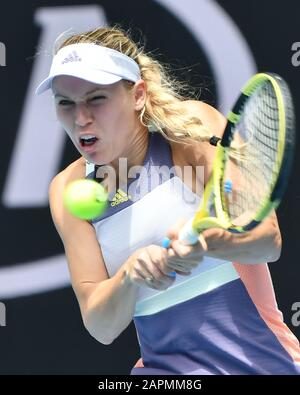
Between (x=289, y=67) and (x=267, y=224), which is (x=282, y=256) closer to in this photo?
(x=289, y=67)

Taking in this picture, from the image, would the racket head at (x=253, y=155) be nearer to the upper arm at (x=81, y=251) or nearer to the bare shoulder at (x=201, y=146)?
the bare shoulder at (x=201, y=146)

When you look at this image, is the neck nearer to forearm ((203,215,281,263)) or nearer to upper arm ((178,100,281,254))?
upper arm ((178,100,281,254))

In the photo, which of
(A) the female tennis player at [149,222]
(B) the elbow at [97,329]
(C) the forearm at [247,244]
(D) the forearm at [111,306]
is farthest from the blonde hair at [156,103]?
(B) the elbow at [97,329]

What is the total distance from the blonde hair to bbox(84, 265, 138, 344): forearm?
39 cm

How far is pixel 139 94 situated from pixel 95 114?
172 mm

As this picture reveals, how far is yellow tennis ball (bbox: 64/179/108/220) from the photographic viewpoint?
231 centimetres

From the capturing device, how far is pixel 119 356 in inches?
138

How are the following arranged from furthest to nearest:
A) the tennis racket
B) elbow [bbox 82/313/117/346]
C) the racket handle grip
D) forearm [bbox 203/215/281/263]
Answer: elbow [bbox 82/313/117/346] < forearm [bbox 203/215/281/263] < the racket handle grip < the tennis racket

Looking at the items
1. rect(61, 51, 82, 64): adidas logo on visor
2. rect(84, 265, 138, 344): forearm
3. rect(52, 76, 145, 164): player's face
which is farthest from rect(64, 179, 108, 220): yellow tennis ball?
rect(61, 51, 82, 64): adidas logo on visor

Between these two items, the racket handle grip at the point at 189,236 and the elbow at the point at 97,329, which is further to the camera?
the elbow at the point at 97,329

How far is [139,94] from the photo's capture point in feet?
8.03

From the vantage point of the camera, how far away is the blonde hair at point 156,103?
234 centimetres

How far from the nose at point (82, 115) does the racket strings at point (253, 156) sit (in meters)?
0.38

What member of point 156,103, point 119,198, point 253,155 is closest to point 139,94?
point 156,103
